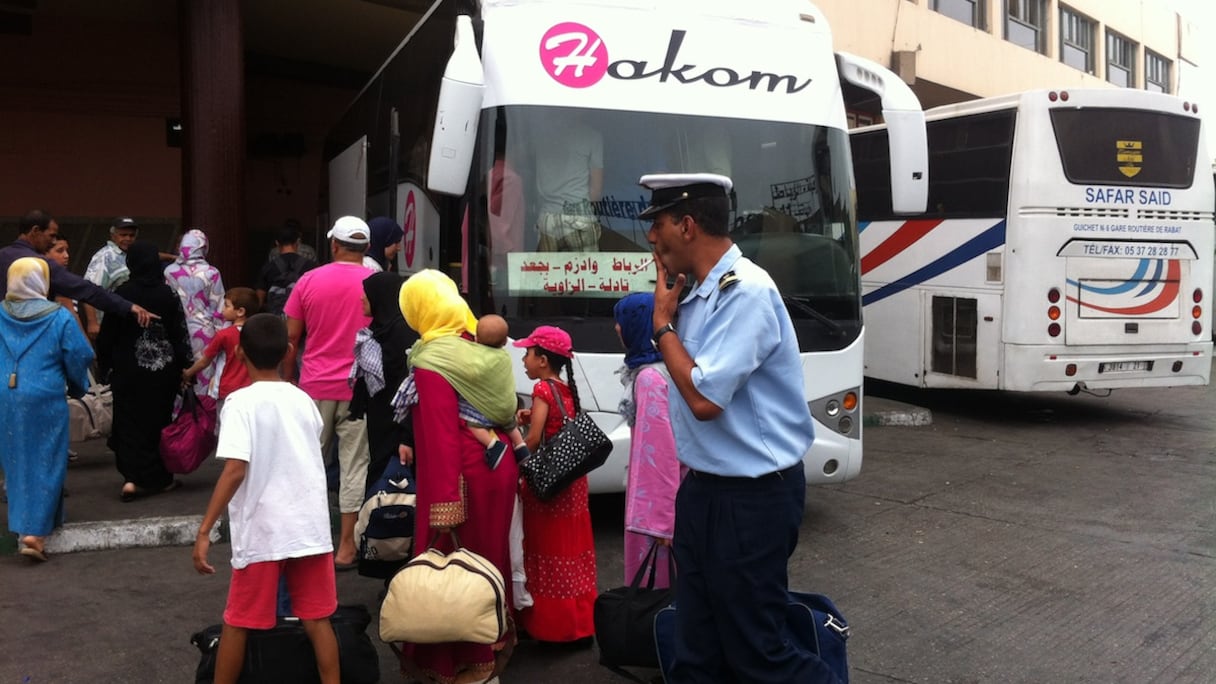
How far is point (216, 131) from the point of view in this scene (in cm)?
1063

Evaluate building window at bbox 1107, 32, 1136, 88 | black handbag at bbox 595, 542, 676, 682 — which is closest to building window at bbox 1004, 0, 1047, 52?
building window at bbox 1107, 32, 1136, 88

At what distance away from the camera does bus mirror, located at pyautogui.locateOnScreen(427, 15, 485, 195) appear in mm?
6094

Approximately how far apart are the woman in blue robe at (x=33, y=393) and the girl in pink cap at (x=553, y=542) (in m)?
2.81

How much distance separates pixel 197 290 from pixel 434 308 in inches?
161

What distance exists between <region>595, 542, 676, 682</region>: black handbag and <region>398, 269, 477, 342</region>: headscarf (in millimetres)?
1216

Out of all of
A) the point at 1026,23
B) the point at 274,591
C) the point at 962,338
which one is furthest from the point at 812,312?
the point at 1026,23

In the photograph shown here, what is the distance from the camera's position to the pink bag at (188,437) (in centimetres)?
692

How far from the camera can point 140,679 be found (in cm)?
448

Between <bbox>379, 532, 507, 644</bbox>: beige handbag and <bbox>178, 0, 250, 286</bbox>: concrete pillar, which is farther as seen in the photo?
<bbox>178, 0, 250, 286</bbox>: concrete pillar

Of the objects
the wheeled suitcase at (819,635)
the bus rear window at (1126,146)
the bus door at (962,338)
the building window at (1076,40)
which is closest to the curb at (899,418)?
the bus door at (962,338)

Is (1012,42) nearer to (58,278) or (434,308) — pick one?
(58,278)

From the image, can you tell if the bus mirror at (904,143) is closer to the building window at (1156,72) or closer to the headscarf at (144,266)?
the headscarf at (144,266)

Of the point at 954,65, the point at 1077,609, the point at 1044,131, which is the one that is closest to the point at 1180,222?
the point at 1044,131

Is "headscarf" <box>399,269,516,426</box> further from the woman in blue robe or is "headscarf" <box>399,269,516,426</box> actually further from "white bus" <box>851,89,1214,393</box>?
"white bus" <box>851,89,1214,393</box>
